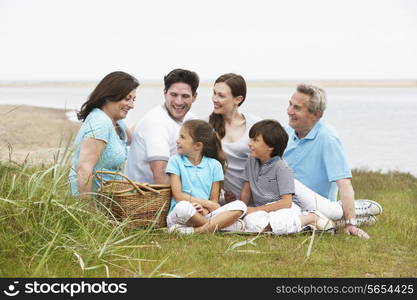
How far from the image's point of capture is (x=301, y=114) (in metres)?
5.86

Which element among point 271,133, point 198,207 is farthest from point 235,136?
point 198,207

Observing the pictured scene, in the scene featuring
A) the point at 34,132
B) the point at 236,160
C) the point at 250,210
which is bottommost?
the point at 34,132

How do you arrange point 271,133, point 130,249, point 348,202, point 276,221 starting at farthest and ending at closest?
point 348,202 < point 271,133 < point 276,221 < point 130,249

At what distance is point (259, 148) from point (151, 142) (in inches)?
36.8

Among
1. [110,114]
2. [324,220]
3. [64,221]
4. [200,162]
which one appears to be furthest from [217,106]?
[64,221]

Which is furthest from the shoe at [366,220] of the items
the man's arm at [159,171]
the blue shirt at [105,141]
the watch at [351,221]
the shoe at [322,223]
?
the blue shirt at [105,141]

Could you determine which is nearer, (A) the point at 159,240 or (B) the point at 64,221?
(B) the point at 64,221

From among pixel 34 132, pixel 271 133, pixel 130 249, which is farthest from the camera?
pixel 34 132

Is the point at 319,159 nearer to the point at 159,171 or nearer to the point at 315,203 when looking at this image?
the point at 315,203

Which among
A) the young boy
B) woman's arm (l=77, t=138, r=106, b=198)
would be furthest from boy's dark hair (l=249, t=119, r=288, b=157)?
woman's arm (l=77, t=138, r=106, b=198)

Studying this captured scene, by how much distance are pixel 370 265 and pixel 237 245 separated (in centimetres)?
99

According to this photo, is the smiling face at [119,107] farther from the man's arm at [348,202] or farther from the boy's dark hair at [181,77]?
the man's arm at [348,202]

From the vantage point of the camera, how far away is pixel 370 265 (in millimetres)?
4879

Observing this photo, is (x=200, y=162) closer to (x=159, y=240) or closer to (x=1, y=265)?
(x=159, y=240)
